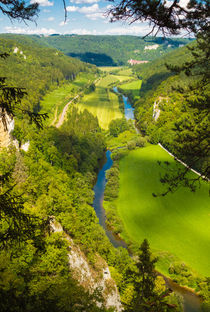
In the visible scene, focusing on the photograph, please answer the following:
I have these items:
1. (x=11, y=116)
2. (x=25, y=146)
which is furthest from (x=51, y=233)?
(x=25, y=146)

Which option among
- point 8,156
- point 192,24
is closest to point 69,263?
point 8,156

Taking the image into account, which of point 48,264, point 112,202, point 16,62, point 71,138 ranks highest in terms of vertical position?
point 16,62

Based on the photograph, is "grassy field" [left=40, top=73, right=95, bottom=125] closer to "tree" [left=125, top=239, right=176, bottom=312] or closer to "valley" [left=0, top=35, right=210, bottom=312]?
"valley" [left=0, top=35, right=210, bottom=312]

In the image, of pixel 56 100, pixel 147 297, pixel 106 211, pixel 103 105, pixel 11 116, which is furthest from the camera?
pixel 56 100

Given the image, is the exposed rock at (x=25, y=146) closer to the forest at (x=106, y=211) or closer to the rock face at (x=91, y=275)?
the forest at (x=106, y=211)

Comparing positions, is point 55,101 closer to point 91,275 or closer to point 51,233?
point 91,275

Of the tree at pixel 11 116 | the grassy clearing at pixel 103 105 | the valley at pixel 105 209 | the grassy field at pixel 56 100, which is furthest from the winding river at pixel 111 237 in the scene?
the grassy field at pixel 56 100

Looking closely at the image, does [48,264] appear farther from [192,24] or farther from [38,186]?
[192,24]
